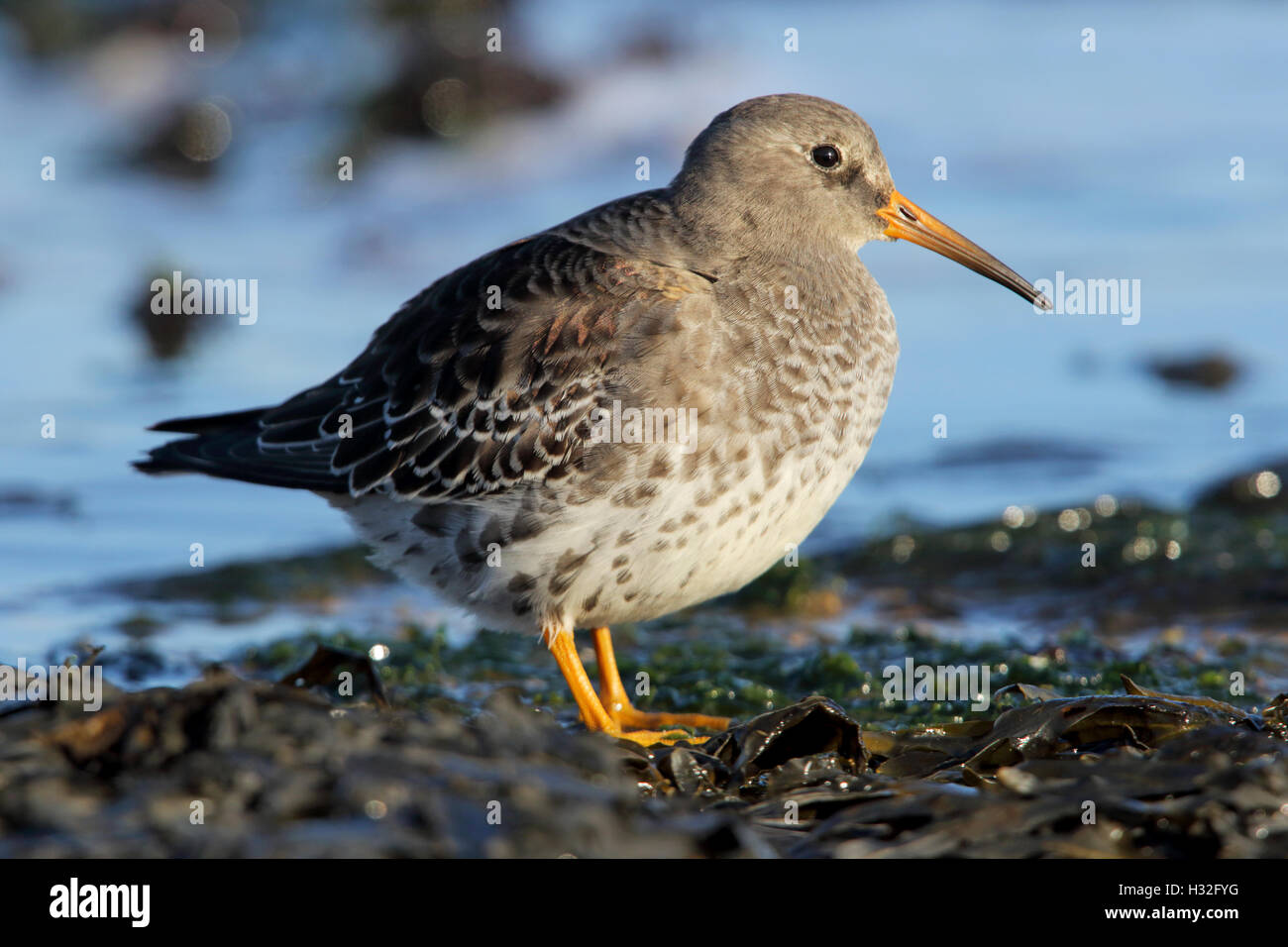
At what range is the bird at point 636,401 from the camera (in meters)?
5.70

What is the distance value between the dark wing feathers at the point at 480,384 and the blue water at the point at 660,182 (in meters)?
1.53

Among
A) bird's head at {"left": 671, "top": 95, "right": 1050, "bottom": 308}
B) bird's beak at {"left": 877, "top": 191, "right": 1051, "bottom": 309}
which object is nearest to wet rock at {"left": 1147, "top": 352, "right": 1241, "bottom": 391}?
bird's beak at {"left": 877, "top": 191, "right": 1051, "bottom": 309}

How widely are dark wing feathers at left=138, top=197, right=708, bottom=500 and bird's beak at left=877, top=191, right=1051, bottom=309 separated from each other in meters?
1.25

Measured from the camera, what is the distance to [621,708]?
20.6 feet

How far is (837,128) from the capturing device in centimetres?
645

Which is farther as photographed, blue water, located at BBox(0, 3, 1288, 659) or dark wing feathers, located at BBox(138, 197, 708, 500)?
blue water, located at BBox(0, 3, 1288, 659)

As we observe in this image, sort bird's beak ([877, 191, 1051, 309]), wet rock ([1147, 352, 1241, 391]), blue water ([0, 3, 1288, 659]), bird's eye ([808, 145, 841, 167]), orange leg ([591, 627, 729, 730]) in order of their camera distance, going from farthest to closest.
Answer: wet rock ([1147, 352, 1241, 391]) → blue water ([0, 3, 1288, 659]) → bird's beak ([877, 191, 1051, 309]) → bird's eye ([808, 145, 841, 167]) → orange leg ([591, 627, 729, 730])

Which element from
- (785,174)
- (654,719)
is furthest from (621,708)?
(785,174)

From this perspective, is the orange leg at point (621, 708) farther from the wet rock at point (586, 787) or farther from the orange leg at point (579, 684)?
the wet rock at point (586, 787)

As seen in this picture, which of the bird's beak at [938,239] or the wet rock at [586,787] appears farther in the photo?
the bird's beak at [938,239]

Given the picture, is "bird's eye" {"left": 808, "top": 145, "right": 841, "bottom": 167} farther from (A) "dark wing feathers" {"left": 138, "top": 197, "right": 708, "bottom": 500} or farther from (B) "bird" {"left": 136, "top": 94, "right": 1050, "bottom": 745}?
(A) "dark wing feathers" {"left": 138, "top": 197, "right": 708, "bottom": 500}

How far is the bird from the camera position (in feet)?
18.7

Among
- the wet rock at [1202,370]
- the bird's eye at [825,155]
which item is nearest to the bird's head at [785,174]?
the bird's eye at [825,155]
